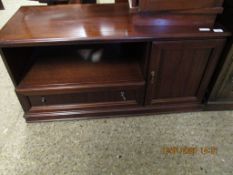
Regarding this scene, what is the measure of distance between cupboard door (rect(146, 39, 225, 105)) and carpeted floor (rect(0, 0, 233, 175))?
164 millimetres

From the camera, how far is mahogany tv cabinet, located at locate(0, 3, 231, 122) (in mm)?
1029

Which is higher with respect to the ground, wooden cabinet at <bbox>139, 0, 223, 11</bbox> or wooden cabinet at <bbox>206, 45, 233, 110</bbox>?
wooden cabinet at <bbox>139, 0, 223, 11</bbox>

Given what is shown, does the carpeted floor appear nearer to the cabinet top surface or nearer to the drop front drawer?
the drop front drawer

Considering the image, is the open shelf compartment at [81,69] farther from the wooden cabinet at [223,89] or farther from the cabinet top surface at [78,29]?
the wooden cabinet at [223,89]

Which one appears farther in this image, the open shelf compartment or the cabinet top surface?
the open shelf compartment

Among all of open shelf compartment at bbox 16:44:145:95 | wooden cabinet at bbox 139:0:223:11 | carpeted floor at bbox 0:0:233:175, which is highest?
wooden cabinet at bbox 139:0:223:11

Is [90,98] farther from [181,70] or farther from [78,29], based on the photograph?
[181,70]

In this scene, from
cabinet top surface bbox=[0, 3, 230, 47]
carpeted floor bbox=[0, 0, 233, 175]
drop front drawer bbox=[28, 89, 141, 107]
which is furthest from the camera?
drop front drawer bbox=[28, 89, 141, 107]

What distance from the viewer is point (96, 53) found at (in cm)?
147

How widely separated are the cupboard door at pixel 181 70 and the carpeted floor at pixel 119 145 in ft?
0.54

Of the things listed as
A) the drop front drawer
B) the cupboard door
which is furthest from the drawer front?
the cupboard door

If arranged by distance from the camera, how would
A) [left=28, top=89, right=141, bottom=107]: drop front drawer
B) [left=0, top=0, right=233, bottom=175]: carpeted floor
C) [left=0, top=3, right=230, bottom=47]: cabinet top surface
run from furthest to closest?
1. [left=28, top=89, right=141, bottom=107]: drop front drawer
2. [left=0, top=0, right=233, bottom=175]: carpeted floor
3. [left=0, top=3, right=230, bottom=47]: cabinet top surface

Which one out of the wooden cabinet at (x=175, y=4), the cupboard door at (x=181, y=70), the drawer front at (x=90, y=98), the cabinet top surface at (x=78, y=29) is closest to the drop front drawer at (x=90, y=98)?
the drawer front at (x=90, y=98)

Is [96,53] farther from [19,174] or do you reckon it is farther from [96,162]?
[19,174]
